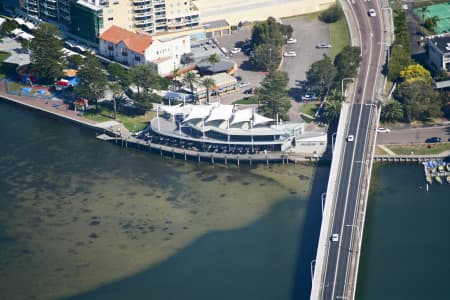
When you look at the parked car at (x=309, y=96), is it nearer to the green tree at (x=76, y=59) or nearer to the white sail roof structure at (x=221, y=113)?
the white sail roof structure at (x=221, y=113)

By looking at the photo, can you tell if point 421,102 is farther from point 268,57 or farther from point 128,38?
point 128,38

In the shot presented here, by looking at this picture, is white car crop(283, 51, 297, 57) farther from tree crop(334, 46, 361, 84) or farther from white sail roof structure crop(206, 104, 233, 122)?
white sail roof structure crop(206, 104, 233, 122)

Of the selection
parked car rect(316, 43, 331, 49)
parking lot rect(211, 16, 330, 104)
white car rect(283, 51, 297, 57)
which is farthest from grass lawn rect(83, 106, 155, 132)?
parked car rect(316, 43, 331, 49)

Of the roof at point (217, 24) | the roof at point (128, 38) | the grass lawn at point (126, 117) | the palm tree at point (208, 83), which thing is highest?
the roof at point (217, 24)

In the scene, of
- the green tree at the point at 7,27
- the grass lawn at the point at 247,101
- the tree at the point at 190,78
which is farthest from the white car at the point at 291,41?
the green tree at the point at 7,27

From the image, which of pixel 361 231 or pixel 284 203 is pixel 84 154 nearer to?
pixel 284 203

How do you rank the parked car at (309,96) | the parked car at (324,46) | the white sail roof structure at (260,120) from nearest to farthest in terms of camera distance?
the white sail roof structure at (260,120) → the parked car at (309,96) → the parked car at (324,46)

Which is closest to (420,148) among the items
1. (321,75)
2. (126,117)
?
(321,75)
